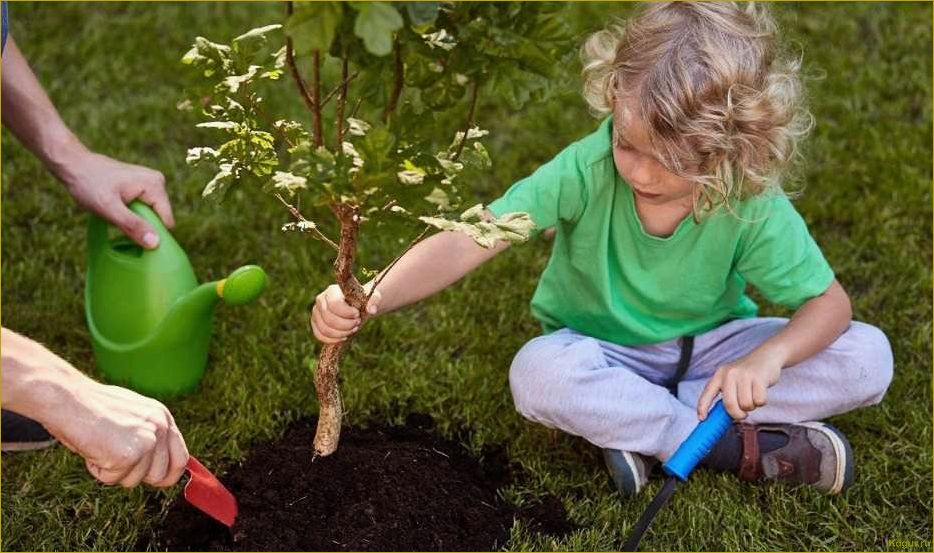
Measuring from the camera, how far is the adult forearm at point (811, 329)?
1.96 m

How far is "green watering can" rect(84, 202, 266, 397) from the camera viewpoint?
7.04 ft

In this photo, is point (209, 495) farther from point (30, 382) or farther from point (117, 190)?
point (117, 190)

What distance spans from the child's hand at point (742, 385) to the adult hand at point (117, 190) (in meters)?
1.01

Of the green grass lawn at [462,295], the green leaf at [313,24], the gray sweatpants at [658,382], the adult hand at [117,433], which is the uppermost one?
the green leaf at [313,24]

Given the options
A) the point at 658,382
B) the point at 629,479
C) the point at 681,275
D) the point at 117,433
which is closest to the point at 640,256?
the point at 681,275

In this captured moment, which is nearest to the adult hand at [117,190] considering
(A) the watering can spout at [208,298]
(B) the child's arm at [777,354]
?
(A) the watering can spout at [208,298]

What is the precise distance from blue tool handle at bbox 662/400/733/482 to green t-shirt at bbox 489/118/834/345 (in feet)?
0.94

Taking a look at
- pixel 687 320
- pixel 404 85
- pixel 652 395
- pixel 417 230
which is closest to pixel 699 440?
pixel 652 395

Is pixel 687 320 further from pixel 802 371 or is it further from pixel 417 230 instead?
pixel 417 230

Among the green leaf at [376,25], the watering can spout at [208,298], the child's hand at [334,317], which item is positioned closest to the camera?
the green leaf at [376,25]

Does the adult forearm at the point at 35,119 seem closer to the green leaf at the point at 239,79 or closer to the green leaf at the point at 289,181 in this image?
the green leaf at the point at 239,79

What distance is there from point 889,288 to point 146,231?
1518 mm

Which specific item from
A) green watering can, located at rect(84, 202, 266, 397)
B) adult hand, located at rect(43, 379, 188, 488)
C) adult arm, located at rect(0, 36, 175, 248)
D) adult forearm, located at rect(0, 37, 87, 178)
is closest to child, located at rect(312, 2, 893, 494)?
adult hand, located at rect(43, 379, 188, 488)

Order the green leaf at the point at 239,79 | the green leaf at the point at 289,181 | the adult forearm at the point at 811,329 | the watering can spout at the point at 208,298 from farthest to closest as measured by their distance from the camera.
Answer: the watering can spout at the point at 208,298 → the adult forearm at the point at 811,329 → the green leaf at the point at 239,79 → the green leaf at the point at 289,181
